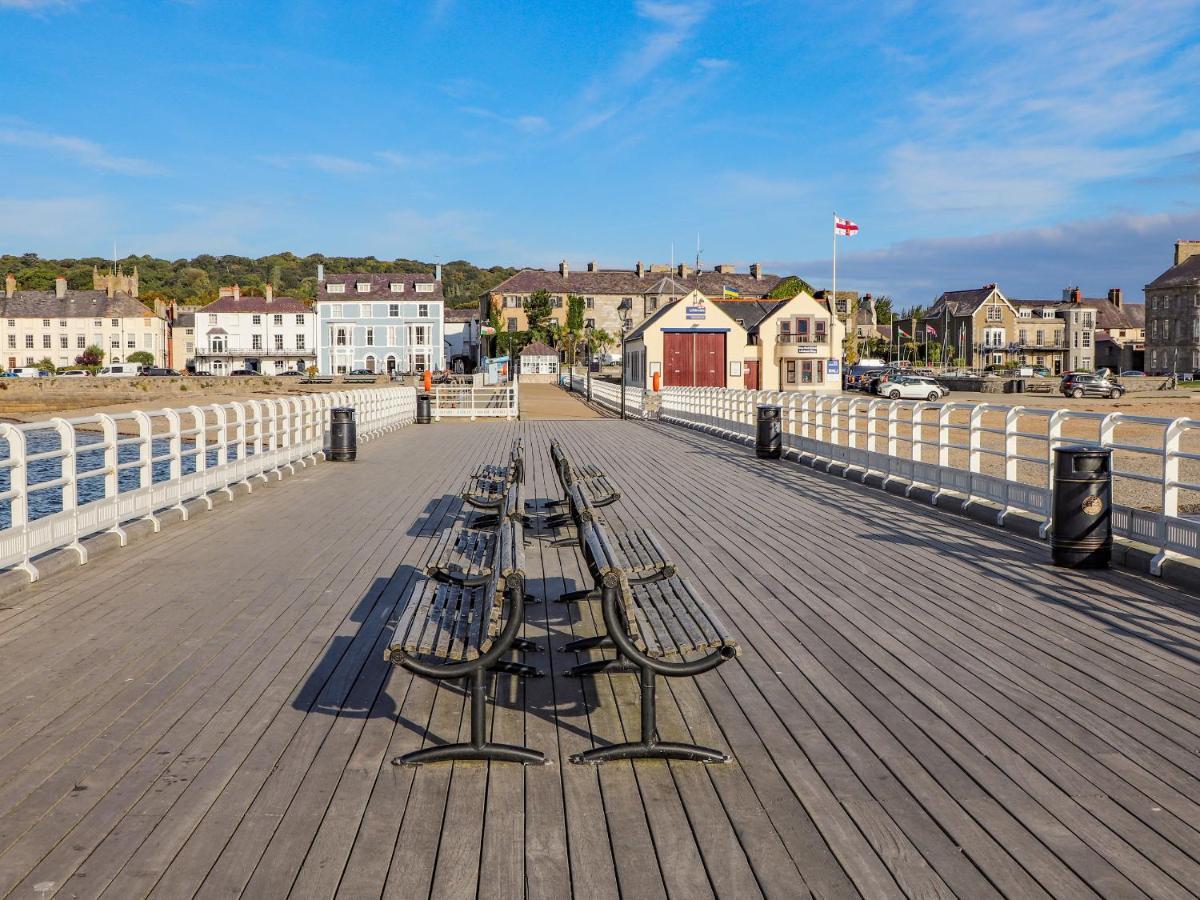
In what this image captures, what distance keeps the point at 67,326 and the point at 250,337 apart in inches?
731

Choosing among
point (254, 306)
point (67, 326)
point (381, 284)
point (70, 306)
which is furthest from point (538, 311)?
point (67, 326)

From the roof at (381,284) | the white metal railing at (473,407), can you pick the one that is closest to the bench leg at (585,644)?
the white metal railing at (473,407)

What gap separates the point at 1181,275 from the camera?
3957 inches

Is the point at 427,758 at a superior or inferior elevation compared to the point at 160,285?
inferior

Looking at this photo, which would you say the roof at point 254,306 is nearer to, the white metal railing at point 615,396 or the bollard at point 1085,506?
the white metal railing at point 615,396

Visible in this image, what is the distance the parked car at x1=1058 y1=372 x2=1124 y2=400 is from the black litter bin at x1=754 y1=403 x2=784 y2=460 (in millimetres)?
44749

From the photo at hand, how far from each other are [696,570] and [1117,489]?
→ 1258 cm

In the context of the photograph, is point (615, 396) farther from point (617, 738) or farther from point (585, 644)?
point (617, 738)

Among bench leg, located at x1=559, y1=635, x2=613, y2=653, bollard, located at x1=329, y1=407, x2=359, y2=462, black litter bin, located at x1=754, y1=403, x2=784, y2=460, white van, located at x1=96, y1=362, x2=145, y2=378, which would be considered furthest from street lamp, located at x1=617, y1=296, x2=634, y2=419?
white van, located at x1=96, y1=362, x2=145, y2=378

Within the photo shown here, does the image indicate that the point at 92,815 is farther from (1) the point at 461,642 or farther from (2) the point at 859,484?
(2) the point at 859,484

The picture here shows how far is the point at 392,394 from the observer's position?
33594 millimetres

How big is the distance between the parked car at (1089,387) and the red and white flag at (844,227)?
20.5 m

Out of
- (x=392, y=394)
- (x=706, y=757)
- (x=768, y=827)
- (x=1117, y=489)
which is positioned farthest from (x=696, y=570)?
(x=392, y=394)

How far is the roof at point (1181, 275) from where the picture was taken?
98.8 m
